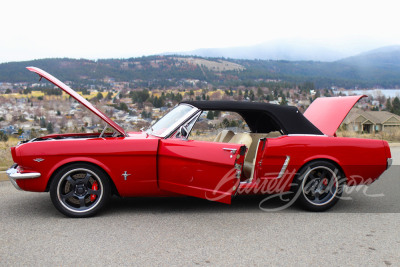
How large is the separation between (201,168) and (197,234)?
2.71 ft

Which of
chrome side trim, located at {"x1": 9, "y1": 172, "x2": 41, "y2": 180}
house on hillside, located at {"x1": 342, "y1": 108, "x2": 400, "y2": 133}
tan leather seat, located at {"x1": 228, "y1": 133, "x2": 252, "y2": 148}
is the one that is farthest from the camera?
house on hillside, located at {"x1": 342, "y1": 108, "x2": 400, "y2": 133}

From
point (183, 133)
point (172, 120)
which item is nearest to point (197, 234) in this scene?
point (183, 133)

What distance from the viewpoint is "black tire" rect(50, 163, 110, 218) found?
5047mm

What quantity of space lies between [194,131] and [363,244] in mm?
2455

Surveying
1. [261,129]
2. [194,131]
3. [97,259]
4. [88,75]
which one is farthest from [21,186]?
[88,75]

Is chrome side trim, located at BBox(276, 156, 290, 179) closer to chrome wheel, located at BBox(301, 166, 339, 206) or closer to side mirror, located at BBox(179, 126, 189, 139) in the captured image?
chrome wheel, located at BBox(301, 166, 339, 206)

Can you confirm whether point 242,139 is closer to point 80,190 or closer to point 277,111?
point 277,111

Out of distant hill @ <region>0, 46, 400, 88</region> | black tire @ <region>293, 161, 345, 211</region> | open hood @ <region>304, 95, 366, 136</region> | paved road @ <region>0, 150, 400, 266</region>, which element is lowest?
paved road @ <region>0, 150, 400, 266</region>

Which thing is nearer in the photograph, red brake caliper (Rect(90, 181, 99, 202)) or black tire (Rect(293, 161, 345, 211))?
red brake caliper (Rect(90, 181, 99, 202))

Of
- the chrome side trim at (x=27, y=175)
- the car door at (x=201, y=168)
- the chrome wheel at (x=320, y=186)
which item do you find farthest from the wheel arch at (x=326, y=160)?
the chrome side trim at (x=27, y=175)

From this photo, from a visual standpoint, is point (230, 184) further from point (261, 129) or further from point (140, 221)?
point (261, 129)

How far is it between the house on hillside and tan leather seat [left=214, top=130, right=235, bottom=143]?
14.7 metres

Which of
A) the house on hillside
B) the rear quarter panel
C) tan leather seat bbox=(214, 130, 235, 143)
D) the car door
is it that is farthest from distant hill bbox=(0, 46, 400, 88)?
the rear quarter panel

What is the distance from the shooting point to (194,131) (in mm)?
5570
